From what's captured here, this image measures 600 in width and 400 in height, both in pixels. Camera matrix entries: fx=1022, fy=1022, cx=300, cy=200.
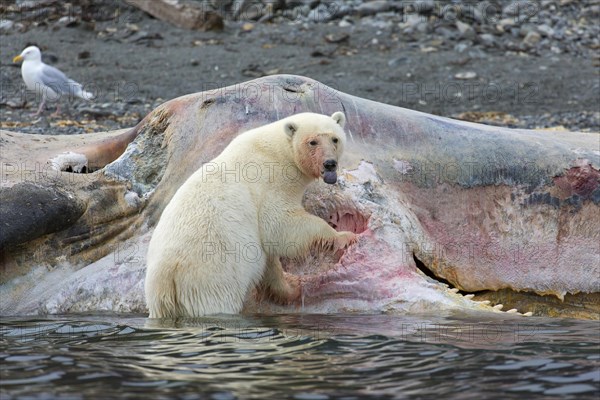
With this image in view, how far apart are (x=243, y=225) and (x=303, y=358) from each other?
3.99 ft

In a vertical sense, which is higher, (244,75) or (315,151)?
(244,75)

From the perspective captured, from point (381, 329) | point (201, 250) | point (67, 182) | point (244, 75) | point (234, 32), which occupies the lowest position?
point (381, 329)

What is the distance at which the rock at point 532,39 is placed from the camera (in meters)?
16.5

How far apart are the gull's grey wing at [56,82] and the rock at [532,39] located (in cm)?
721

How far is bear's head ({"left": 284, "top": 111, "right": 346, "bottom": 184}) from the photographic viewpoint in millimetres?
6156

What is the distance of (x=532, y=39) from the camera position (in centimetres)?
1652

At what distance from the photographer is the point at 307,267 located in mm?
6641

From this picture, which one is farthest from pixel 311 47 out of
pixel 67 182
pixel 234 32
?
pixel 67 182

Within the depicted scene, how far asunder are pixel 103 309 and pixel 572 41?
11.8m

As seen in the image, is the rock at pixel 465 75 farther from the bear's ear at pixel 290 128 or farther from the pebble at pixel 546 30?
the bear's ear at pixel 290 128

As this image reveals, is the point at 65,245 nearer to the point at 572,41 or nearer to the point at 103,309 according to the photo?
the point at 103,309

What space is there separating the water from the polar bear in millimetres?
189

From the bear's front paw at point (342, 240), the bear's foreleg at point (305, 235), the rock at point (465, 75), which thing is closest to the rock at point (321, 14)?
the rock at point (465, 75)

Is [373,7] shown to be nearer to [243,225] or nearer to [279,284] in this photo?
[279,284]
